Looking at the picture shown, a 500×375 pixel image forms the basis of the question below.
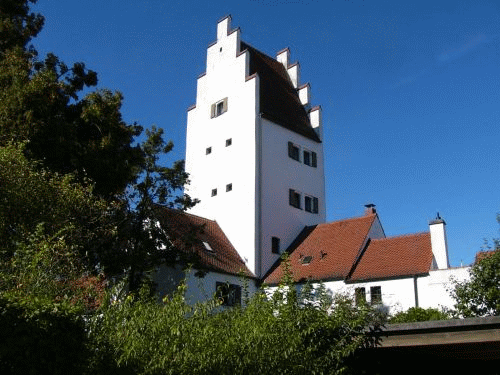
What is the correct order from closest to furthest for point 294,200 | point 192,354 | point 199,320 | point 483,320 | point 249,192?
point 192,354, point 199,320, point 483,320, point 249,192, point 294,200

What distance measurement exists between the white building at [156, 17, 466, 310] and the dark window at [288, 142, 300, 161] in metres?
0.07

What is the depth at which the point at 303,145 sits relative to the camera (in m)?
38.6

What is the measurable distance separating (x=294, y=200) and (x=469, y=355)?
23419mm

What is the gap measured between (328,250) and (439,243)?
19.1 ft

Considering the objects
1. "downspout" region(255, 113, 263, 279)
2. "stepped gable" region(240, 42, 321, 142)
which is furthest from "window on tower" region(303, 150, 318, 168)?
"downspout" region(255, 113, 263, 279)

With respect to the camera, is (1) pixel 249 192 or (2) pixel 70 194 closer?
(2) pixel 70 194

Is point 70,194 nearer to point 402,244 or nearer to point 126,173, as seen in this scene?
point 126,173

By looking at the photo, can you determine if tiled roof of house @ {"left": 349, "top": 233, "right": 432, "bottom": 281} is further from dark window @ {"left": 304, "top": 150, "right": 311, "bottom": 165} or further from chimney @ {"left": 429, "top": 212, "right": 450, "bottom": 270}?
dark window @ {"left": 304, "top": 150, "right": 311, "bottom": 165}

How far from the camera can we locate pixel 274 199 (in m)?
35.5

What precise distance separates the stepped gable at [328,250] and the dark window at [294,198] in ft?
5.55

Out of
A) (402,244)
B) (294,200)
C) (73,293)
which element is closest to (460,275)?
(402,244)

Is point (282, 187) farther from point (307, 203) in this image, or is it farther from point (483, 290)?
point (483, 290)

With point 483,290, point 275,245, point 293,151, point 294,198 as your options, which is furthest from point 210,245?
point 483,290

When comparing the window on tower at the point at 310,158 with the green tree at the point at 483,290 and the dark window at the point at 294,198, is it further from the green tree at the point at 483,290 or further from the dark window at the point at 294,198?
the green tree at the point at 483,290
